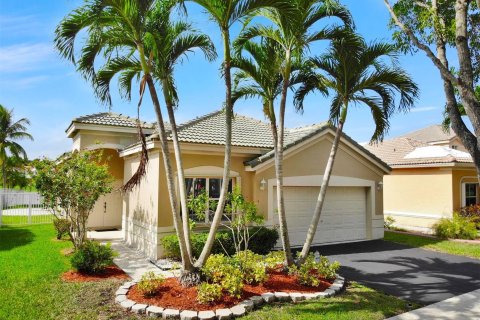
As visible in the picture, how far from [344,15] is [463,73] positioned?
3527 millimetres

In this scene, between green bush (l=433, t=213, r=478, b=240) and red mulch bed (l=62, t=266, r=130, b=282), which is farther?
green bush (l=433, t=213, r=478, b=240)

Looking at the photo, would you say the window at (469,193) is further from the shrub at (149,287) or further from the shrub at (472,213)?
the shrub at (149,287)

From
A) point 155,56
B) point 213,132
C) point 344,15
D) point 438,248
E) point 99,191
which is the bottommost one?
point 438,248

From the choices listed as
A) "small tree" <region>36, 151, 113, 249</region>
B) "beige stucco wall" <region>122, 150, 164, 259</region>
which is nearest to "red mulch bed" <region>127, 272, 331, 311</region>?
"beige stucco wall" <region>122, 150, 164, 259</region>

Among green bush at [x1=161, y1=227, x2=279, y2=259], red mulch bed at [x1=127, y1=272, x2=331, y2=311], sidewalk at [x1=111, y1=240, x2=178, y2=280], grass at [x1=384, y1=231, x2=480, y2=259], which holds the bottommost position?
grass at [x1=384, y1=231, x2=480, y2=259]

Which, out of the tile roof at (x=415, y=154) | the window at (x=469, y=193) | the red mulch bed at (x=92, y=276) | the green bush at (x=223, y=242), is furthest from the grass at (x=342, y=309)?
the window at (x=469, y=193)

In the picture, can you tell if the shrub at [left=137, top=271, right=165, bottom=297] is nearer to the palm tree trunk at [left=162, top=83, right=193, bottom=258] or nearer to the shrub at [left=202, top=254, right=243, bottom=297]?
the palm tree trunk at [left=162, top=83, right=193, bottom=258]

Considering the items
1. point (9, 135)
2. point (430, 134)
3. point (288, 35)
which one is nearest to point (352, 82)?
point (288, 35)

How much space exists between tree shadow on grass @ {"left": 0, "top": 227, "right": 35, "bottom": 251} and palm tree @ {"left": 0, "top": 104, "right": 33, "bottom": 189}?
18.7m

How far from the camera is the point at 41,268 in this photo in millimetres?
10695

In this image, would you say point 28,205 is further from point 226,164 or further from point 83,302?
point 226,164

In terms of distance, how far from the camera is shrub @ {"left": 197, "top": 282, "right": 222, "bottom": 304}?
293 inches

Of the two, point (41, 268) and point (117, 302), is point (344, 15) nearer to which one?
point (117, 302)

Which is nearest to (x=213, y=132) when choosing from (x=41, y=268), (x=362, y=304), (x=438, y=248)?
(x=41, y=268)
